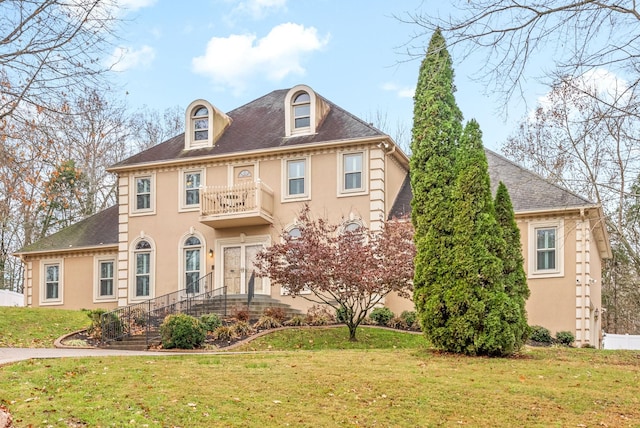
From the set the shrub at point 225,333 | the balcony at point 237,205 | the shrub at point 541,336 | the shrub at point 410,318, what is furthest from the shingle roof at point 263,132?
the shrub at point 225,333

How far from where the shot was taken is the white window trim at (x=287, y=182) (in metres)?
23.6

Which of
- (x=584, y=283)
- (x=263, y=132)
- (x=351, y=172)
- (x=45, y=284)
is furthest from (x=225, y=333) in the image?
(x=45, y=284)

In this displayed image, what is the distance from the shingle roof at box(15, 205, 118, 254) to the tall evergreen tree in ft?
50.7

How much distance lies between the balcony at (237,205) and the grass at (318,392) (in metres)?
10.7

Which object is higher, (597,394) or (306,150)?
(306,150)

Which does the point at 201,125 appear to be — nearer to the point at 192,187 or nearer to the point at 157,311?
the point at 192,187

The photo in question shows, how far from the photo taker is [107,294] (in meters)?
26.9

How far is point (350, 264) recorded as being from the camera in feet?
58.2

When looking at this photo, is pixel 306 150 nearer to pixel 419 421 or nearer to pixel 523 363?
pixel 523 363

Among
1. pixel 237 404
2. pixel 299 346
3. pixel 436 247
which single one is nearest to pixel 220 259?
pixel 299 346

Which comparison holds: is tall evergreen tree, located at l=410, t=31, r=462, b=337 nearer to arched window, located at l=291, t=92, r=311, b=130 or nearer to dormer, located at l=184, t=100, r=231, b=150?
arched window, located at l=291, t=92, r=311, b=130

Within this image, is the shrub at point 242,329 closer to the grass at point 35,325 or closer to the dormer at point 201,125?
the grass at point 35,325

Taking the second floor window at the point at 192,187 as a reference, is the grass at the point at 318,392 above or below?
below

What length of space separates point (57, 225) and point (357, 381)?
3153 cm
